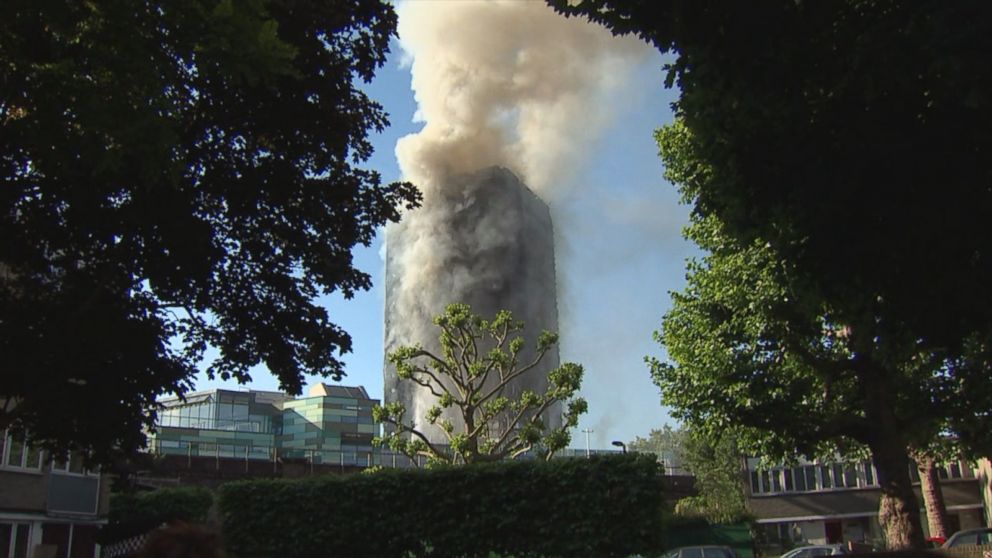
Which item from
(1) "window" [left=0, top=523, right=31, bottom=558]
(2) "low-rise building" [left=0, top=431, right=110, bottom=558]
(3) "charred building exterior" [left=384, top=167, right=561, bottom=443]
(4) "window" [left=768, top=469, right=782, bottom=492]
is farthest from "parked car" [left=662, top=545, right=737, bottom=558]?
(3) "charred building exterior" [left=384, top=167, right=561, bottom=443]

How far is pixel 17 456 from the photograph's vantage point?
82.9 feet

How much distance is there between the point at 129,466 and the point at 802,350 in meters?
15.8

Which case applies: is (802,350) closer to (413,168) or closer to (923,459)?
(923,459)

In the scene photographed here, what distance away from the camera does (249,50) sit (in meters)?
10.8

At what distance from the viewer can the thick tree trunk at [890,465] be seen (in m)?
20.5

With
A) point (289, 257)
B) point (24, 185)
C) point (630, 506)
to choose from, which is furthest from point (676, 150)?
point (24, 185)

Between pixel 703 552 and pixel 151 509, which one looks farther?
pixel 151 509

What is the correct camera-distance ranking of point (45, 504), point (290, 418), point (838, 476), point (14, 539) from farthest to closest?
1. point (290, 418)
2. point (838, 476)
3. point (45, 504)
4. point (14, 539)

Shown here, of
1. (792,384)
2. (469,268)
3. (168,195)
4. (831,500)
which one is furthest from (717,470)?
(168,195)

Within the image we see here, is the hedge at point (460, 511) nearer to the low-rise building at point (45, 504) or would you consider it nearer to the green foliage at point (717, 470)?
the low-rise building at point (45, 504)

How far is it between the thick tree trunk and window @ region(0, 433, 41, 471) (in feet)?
72.9

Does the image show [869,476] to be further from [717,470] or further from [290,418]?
[290,418]

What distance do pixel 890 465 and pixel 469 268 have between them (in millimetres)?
57092

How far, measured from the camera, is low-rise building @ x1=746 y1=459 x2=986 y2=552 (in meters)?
60.1
